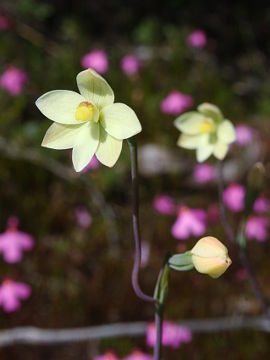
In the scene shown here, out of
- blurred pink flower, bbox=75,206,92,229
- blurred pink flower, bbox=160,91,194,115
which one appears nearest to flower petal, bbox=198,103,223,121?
blurred pink flower, bbox=75,206,92,229

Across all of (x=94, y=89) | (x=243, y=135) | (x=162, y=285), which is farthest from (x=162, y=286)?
(x=243, y=135)

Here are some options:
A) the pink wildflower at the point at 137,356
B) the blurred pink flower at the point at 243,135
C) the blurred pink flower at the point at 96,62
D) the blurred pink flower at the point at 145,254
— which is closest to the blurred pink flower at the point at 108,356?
the pink wildflower at the point at 137,356

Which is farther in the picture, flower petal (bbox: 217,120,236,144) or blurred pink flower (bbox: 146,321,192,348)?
blurred pink flower (bbox: 146,321,192,348)

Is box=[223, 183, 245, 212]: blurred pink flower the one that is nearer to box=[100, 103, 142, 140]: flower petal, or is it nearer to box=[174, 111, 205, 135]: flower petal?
box=[174, 111, 205, 135]: flower petal

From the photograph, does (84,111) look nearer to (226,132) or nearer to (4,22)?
(226,132)

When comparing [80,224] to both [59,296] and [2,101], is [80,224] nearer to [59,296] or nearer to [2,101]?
[59,296]

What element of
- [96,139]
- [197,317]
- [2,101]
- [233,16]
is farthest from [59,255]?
[233,16]
